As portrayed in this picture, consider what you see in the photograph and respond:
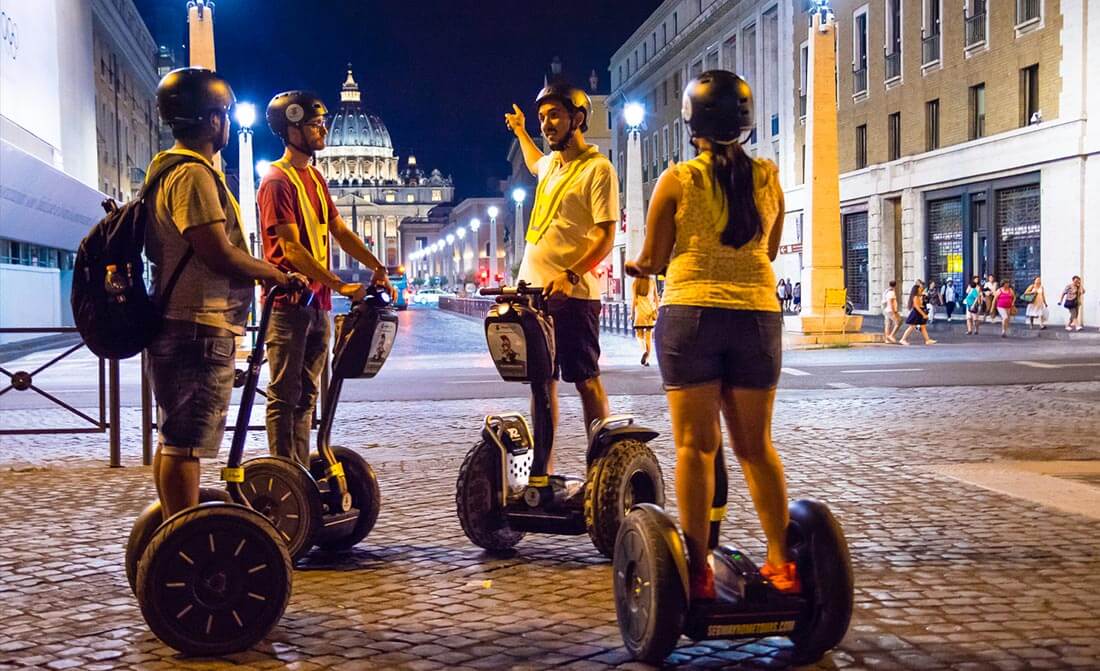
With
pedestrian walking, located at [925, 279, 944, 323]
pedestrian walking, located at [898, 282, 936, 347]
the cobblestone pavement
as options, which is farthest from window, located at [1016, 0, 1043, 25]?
the cobblestone pavement

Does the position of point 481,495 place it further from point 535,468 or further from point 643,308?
point 643,308

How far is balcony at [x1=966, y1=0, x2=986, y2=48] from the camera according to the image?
113 feet

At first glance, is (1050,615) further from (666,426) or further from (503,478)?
(666,426)

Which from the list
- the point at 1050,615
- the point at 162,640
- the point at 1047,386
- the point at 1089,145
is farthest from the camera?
the point at 1089,145

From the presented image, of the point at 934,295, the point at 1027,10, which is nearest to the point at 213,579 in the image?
the point at 1027,10

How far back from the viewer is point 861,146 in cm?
4356

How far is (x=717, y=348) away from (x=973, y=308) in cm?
2874

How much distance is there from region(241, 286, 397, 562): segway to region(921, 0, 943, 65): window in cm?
3477

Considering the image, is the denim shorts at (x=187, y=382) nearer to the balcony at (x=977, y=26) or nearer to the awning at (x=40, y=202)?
the awning at (x=40, y=202)

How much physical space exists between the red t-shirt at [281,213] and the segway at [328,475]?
36cm

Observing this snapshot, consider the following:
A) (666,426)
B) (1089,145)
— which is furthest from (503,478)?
(1089,145)

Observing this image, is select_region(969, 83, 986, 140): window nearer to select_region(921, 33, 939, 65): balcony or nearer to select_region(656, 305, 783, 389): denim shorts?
select_region(921, 33, 939, 65): balcony

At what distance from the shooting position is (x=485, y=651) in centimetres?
433

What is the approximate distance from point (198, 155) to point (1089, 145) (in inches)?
1130
